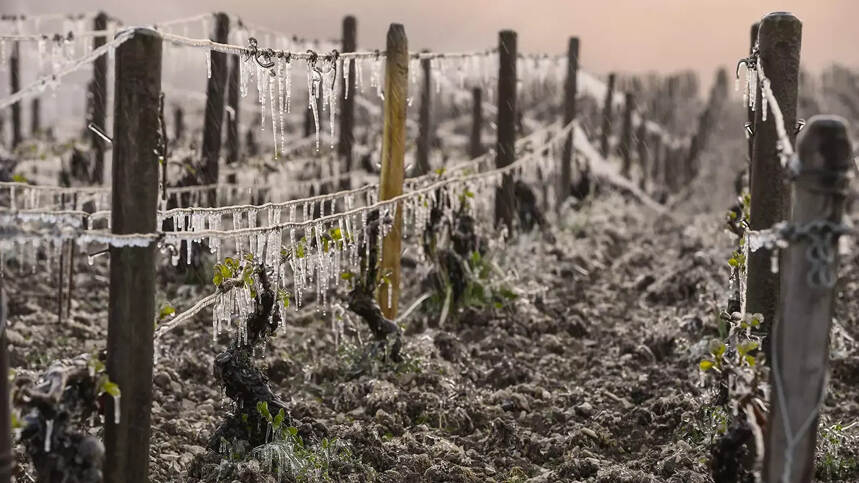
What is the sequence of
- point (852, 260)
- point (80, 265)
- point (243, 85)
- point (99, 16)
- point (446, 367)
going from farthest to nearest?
point (852, 260), point (99, 16), point (80, 265), point (446, 367), point (243, 85)

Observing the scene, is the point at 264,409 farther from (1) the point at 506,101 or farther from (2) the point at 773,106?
(1) the point at 506,101

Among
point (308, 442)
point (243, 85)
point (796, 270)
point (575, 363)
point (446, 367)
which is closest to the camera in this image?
point (796, 270)

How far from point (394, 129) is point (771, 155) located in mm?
3117

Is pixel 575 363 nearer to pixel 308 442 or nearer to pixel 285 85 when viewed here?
pixel 308 442

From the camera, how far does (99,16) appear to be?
10.9 metres

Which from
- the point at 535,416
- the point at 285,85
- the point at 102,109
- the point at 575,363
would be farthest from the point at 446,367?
the point at 102,109

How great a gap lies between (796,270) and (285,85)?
10.7 feet

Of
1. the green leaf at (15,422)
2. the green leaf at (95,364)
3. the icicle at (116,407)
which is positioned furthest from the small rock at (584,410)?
the green leaf at (15,422)

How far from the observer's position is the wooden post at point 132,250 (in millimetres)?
3379

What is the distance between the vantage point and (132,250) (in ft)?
11.2

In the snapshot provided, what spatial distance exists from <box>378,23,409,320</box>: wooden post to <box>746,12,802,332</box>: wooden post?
2.90m

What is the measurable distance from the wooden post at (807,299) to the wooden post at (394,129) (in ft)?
12.1

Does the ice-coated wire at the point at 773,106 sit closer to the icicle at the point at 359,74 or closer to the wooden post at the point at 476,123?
the icicle at the point at 359,74

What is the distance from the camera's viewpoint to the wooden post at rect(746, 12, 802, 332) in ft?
13.1
